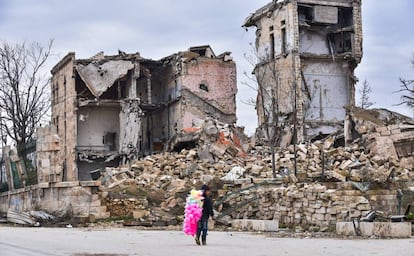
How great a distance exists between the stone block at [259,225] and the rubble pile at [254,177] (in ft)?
3.80

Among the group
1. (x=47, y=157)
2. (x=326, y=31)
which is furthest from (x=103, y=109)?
(x=47, y=157)

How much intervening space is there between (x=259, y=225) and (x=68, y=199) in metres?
10.1

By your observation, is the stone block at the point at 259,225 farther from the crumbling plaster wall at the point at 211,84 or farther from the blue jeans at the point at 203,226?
the crumbling plaster wall at the point at 211,84

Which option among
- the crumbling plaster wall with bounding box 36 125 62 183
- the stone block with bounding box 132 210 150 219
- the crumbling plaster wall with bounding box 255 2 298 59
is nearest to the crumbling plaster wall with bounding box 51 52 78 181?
the crumbling plaster wall with bounding box 255 2 298 59

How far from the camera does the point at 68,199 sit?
96.3 feet

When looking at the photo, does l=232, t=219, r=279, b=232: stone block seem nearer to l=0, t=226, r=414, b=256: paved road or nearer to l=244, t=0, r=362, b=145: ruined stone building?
l=0, t=226, r=414, b=256: paved road

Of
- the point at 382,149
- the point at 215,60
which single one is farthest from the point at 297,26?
the point at 382,149

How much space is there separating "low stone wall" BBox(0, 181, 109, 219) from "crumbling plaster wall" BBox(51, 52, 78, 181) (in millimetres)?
18338

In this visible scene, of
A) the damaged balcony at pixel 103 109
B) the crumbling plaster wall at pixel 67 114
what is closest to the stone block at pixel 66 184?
the crumbling plaster wall at pixel 67 114

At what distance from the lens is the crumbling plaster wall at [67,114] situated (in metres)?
51.2

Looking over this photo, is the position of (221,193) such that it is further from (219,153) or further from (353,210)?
(219,153)

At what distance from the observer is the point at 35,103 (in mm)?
49469

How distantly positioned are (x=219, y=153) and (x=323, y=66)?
13647 mm

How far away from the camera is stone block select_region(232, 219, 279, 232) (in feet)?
71.2
